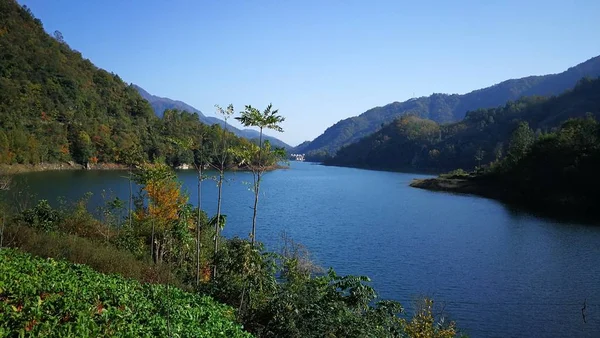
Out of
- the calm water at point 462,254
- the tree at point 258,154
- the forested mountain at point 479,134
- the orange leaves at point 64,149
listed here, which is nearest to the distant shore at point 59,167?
the orange leaves at point 64,149

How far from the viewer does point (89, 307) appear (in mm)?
7035

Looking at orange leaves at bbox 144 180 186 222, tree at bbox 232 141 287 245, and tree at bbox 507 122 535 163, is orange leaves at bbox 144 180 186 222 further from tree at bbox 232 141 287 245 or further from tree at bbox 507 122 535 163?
tree at bbox 507 122 535 163

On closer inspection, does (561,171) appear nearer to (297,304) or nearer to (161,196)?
(161,196)

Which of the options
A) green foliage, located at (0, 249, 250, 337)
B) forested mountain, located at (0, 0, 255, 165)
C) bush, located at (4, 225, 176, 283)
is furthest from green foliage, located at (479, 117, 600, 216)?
green foliage, located at (0, 249, 250, 337)

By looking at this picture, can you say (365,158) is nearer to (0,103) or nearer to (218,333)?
(0,103)

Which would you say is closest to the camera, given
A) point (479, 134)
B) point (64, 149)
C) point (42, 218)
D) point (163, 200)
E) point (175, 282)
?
point (175, 282)

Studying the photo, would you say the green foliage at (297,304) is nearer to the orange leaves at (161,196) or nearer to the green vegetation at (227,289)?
the green vegetation at (227,289)

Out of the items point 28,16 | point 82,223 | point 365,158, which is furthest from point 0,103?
point 365,158

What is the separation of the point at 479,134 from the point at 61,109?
129604 mm

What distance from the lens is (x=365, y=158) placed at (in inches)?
7844

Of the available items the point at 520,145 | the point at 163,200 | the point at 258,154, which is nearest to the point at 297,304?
the point at 258,154

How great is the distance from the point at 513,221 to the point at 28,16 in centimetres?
14385

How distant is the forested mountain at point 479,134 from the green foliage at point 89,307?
11851 centimetres

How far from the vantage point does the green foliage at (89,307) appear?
20.1 feet
